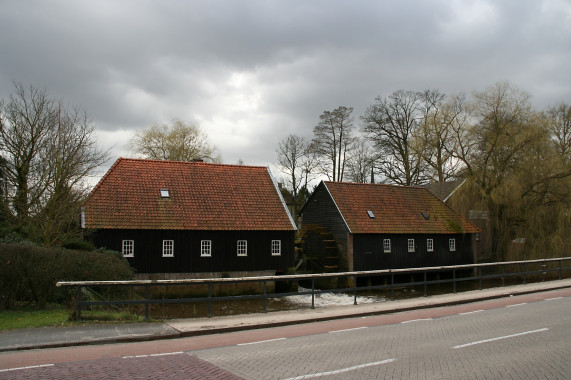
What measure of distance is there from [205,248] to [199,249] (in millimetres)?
391

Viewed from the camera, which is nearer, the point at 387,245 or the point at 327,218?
the point at 387,245

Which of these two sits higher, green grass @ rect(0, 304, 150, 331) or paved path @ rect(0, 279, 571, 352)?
green grass @ rect(0, 304, 150, 331)

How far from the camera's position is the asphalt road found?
7145 millimetres

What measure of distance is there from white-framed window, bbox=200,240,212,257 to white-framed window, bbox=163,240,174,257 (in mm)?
1594

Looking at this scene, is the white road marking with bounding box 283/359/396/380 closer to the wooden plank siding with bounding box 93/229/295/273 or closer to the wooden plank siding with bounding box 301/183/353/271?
the wooden plank siding with bounding box 93/229/295/273

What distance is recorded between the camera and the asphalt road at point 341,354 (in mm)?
7145

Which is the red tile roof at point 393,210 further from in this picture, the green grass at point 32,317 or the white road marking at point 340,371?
the white road marking at point 340,371

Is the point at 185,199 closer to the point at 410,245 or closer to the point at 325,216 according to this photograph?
the point at 325,216

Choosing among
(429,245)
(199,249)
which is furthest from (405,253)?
(199,249)

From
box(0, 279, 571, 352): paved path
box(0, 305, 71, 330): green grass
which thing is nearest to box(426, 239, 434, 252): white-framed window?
box(0, 279, 571, 352): paved path

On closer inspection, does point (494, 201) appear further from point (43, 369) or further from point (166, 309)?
point (43, 369)

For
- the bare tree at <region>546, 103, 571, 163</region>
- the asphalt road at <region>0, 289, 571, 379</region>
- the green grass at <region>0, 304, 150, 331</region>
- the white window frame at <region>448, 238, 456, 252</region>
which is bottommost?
the asphalt road at <region>0, 289, 571, 379</region>

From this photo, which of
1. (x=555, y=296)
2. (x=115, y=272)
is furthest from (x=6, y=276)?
(x=555, y=296)

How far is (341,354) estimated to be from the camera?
841 centimetres
